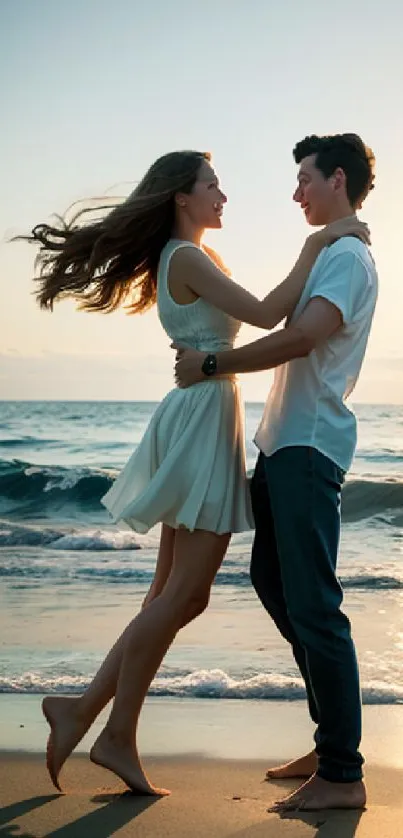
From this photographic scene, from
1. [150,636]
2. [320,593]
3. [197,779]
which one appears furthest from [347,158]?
[197,779]

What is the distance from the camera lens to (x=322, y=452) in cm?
344

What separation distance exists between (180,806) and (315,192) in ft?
5.29

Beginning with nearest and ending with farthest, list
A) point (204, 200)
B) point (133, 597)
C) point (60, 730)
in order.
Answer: point (60, 730)
point (204, 200)
point (133, 597)

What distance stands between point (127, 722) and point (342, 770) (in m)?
0.58

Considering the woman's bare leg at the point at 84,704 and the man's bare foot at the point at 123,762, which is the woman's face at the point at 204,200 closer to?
the woman's bare leg at the point at 84,704

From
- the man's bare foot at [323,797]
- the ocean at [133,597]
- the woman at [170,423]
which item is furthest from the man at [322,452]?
the ocean at [133,597]

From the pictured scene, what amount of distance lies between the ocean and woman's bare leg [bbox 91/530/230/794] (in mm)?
1502

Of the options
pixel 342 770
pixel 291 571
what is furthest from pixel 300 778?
pixel 291 571

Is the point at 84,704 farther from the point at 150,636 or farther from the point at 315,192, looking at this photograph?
the point at 315,192

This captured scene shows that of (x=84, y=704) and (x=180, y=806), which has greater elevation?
(x=84, y=704)

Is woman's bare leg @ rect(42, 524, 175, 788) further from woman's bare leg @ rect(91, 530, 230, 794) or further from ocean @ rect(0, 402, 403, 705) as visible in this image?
ocean @ rect(0, 402, 403, 705)

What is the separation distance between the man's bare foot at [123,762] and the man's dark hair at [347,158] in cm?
156

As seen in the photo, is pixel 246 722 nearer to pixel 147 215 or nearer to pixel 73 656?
pixel 73 656

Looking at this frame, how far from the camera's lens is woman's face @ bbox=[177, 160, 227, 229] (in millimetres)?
3764
